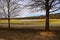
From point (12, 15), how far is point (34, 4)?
4396 millimetres

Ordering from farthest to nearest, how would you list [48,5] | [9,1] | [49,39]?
[9,1], [48,5], [49,39]

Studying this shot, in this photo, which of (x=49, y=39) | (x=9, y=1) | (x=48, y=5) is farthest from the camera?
(x=9, y=1)

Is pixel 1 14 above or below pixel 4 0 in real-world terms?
below

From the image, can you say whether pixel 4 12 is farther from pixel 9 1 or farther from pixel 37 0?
pixel 37 0

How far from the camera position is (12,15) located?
24234 mm

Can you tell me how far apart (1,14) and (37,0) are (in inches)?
255

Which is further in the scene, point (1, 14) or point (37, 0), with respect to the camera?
point (1, 14)

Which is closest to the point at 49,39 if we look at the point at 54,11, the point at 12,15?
the point at 54,11

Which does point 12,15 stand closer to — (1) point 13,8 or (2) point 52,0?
(1) point 13,8

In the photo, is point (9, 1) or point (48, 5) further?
A: point (9, 1)

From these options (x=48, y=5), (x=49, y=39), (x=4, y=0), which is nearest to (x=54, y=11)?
(x=48, y=5)

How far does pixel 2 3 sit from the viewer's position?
81.9ft

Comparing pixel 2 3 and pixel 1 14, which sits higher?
pixel 2 3

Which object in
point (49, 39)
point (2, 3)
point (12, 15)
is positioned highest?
point (2, 3)
